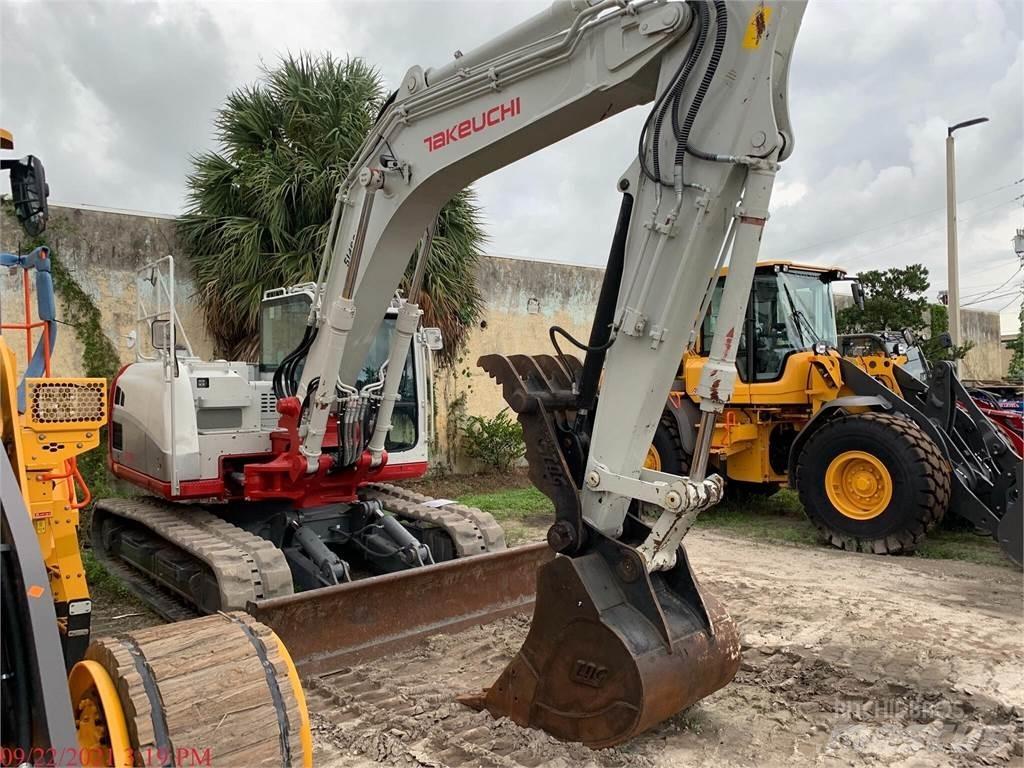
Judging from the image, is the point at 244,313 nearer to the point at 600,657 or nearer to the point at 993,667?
the point at 600,657

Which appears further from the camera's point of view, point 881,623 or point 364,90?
point 364,90

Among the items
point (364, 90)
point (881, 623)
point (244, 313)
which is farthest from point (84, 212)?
point (881, 623)

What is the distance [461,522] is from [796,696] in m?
2.56

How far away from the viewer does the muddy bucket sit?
310 cm

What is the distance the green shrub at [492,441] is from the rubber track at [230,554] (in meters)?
6.28

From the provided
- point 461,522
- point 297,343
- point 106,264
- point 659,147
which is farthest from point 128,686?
point 106,264

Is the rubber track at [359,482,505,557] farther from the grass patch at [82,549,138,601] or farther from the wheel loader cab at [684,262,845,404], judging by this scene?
the wheel loader cab at [684,262,845,404]

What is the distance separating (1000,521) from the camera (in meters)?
6.68

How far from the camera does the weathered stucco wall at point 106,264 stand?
28.6 ft

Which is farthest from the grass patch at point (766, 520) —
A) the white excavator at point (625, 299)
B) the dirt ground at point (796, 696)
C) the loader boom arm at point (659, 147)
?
the loader boom arm at point (659, 147)

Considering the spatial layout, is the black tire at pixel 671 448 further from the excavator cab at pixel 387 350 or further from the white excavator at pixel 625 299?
the white excavator at pixel 625 299

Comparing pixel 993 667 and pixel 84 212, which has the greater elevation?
pixel 84 212

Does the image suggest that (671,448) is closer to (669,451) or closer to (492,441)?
(669,451)

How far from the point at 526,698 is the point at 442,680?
36.6 inches
